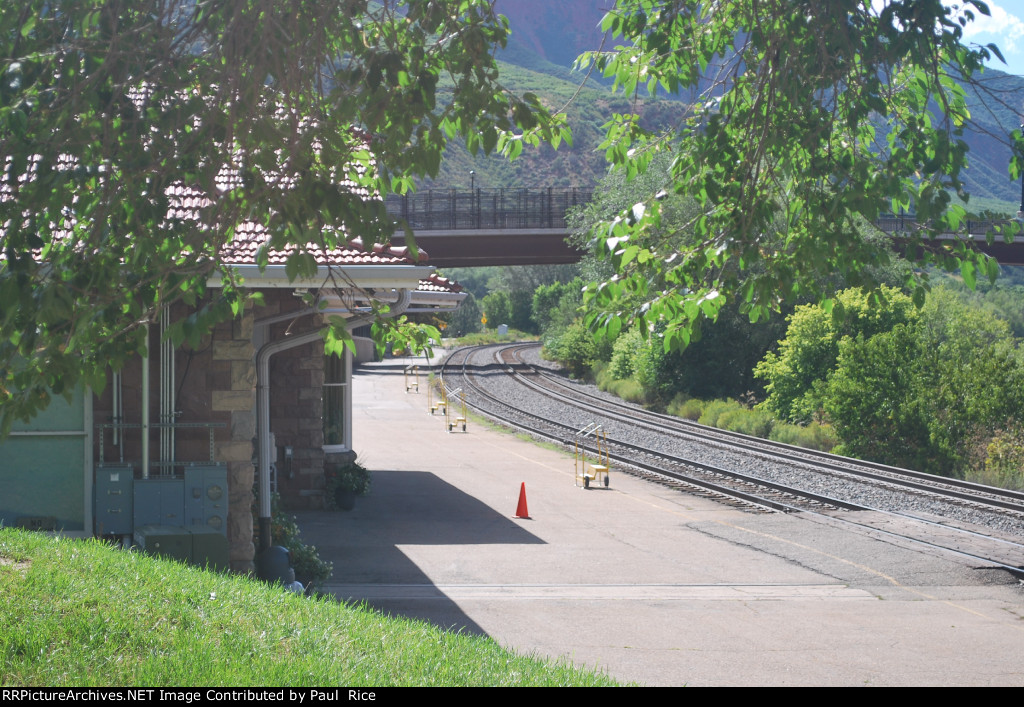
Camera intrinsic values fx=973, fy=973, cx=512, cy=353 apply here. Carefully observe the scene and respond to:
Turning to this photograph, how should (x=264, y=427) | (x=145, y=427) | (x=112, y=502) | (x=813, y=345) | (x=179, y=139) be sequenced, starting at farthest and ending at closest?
(x=813, y=345) → (x=264, y=427) → (x=145, y=427) → (x=112, y=502) → (x=179, y=139)

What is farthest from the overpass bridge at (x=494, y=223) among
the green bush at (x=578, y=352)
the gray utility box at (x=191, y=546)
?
the gray utility box at (x=191, y=546)

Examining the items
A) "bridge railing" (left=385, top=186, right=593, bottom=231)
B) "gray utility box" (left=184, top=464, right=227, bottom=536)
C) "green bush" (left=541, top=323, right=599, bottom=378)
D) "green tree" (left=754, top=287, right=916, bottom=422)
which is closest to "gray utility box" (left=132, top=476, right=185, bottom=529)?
"gray utility box" (left=184, top=464, right=227, bottom=536)

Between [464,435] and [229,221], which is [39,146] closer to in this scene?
[229,221]

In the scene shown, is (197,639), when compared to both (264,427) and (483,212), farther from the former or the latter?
(483,212)

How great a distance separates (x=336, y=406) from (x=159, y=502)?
7624 mm

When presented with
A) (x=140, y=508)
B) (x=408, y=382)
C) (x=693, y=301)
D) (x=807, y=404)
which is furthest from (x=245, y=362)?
(x=408, y=382)

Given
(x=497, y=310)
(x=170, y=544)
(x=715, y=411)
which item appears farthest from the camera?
(x=497, y=310)

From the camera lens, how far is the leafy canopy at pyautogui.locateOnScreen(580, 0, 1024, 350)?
5.40 meters

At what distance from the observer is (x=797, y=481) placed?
19859mm

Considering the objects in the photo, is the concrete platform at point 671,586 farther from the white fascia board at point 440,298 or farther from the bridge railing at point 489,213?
the bridge railing at point 489,213

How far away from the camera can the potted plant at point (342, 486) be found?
1591 centimetres

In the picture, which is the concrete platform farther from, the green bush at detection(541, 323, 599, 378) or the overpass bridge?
the overpass bridge

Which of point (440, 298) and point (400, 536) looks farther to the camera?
point (400, 536)

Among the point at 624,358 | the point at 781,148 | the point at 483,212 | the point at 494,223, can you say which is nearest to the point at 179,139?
the point at 781,148
